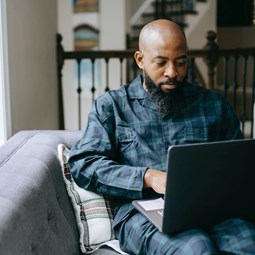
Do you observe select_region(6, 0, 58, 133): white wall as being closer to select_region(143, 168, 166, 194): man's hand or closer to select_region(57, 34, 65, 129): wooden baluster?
select_region(57, 34, 65, 129): wooden baluster

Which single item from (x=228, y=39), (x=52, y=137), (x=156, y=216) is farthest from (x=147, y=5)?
(x=156, y=216)

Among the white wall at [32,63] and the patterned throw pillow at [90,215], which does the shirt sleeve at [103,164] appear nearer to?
the patterned throw pillow at [90,215]

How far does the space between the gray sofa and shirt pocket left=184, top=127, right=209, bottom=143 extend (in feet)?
1.71

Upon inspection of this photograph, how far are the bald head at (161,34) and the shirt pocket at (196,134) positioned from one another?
337mm

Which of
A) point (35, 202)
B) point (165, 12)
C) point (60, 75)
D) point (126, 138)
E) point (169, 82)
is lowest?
point (35, 202)

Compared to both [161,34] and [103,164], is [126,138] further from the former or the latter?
[161,34]

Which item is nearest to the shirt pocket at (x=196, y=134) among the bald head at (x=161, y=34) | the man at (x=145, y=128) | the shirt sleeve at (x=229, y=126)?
the man at (x=145, y=128)

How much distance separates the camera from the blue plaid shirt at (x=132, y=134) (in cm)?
180

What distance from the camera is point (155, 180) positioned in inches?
67.1

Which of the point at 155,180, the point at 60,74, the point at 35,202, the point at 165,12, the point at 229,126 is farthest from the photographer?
the point at 165,12

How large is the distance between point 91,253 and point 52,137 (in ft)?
1.89

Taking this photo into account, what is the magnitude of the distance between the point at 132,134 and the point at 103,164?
0.62 ft

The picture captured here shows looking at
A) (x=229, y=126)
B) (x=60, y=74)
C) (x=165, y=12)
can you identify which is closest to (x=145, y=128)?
(x=229, y=126)

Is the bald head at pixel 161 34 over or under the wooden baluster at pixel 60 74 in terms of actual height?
over
